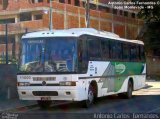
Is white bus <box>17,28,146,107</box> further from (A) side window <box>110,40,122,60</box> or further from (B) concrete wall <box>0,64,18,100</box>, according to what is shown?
(B) concrete wall <box>0,64,18,100</box>

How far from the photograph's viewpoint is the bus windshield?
55.0ft

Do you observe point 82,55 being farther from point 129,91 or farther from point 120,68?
point 129,91

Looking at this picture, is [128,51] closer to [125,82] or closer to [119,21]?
[125,82]

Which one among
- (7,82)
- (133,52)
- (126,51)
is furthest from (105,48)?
(7,82)

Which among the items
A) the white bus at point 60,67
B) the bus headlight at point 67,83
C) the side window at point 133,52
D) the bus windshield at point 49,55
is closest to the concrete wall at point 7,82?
the white bus at point 60,67

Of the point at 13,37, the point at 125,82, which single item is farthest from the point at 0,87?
the point at 125,82

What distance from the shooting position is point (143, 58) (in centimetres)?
2592

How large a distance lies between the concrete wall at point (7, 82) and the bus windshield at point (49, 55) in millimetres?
3535

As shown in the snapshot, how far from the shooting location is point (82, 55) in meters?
17.2

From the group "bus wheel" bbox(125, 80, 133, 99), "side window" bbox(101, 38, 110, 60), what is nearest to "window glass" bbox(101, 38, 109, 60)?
"side window" bbox(101, 38, 110, 60)

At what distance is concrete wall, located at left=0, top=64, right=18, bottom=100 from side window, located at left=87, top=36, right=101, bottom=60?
4411 mm

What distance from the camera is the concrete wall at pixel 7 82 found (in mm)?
20531

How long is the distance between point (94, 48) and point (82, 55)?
1.59 m

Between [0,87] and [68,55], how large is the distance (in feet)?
16.2
